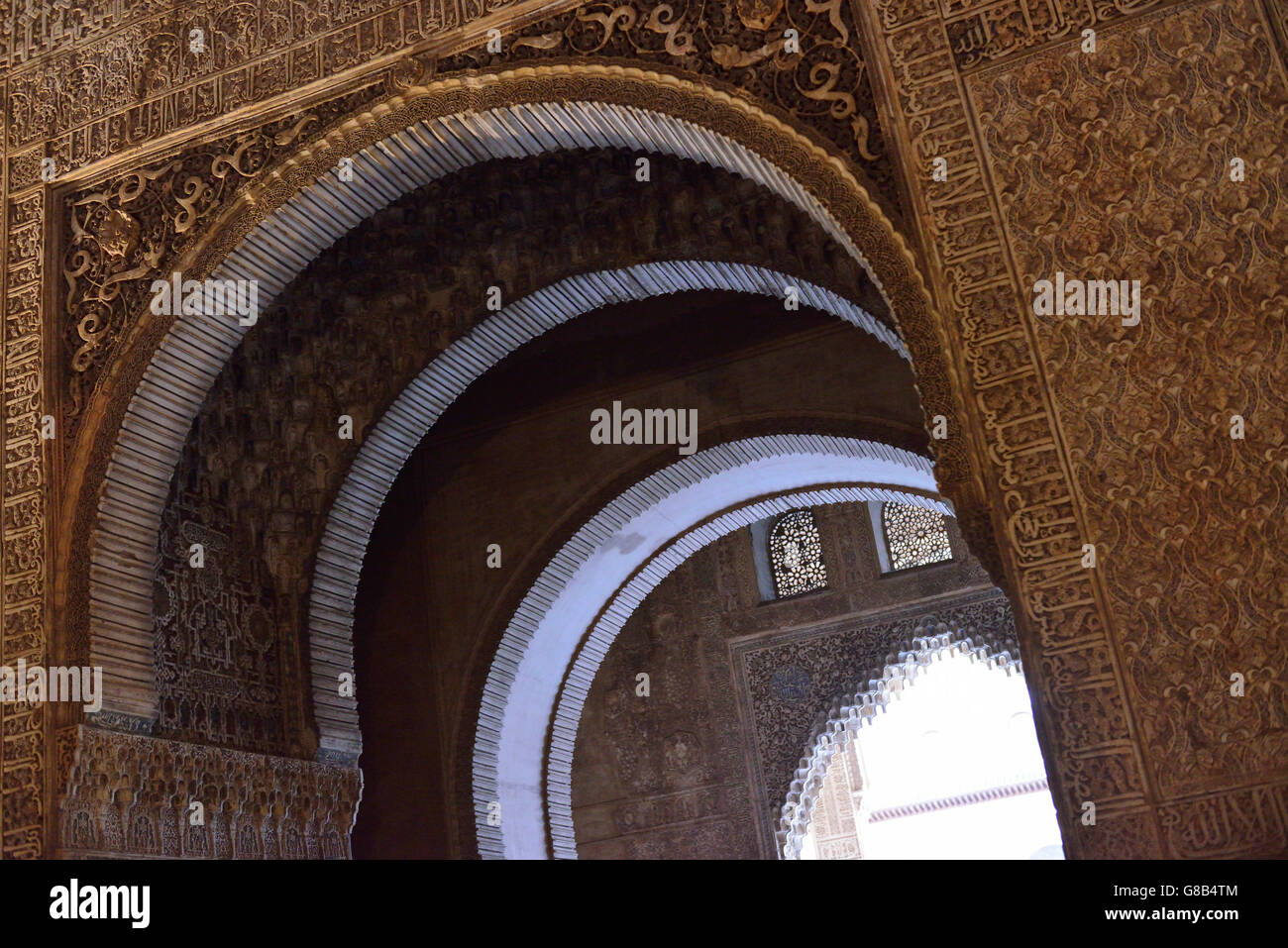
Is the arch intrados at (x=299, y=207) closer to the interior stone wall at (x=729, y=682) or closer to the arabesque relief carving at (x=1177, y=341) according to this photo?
the arabesque relief carving at (x=1177, y=341)

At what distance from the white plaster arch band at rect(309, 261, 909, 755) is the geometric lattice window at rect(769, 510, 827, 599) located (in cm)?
502

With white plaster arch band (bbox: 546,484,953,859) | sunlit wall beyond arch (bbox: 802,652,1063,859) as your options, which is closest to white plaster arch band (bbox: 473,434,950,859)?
white plaster arch band (bbox: 546,484,953,859)

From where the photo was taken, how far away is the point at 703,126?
12.7 feet

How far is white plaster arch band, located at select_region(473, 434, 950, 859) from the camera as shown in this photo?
19.9 ft

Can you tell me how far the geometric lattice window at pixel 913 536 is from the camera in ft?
33.0

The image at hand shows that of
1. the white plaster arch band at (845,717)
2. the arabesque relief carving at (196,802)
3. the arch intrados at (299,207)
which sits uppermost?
the arch intrados at (299,207)

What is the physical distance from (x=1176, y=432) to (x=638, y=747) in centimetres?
782

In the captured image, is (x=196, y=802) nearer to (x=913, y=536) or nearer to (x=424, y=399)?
(x=424, y=399)

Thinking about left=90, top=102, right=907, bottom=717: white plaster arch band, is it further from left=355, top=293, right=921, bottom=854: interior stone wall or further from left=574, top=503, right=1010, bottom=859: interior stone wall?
left=574, top=503, right=1010, bottom=859: interior stone wall

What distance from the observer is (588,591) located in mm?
6465

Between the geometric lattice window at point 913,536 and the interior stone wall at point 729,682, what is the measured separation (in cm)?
13

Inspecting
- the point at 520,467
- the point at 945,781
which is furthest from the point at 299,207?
the point at 945,781

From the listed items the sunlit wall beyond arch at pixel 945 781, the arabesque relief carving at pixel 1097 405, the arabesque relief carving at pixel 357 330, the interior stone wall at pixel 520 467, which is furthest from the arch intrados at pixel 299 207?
the sunlit wall beyond arch at pixel 945 781

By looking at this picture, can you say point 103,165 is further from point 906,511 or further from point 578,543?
point 906,511
